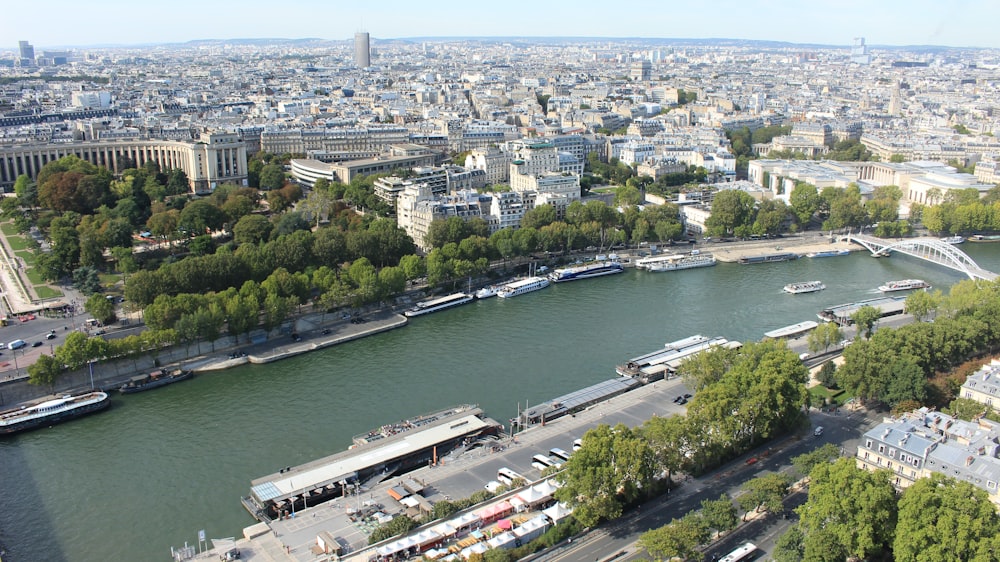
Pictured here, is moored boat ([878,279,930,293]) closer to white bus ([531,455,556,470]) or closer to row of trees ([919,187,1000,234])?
row of trees ([919,187,1000,234])

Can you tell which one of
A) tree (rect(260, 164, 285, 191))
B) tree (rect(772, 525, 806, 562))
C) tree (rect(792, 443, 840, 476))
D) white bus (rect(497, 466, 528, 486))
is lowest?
white bus (rect(497, 466, 528, 486))

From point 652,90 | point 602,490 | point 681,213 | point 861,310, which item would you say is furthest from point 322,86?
point 602,490

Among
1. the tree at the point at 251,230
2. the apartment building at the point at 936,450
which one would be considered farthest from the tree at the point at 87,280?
the apartment building at the point at 936,450

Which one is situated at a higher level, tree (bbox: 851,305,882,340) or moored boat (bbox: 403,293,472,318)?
tree (bbox: 851,305,882,340)

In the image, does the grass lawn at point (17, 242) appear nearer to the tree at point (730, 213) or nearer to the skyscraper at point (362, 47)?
the tree at point (730, 213)

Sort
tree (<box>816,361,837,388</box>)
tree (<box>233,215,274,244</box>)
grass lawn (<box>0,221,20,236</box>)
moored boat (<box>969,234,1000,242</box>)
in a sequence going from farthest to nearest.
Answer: moored boat (<box>969,234,1000,242</box>) → grass lawn (<box>0,221,20,236</box>) → tree (<box>233,215,274,244</box>) → tree (<box>816,361,837,388</box>)

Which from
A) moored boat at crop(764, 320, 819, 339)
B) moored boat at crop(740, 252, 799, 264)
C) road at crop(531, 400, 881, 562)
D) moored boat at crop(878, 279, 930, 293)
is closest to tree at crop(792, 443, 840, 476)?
road at crop(531, 400, 881, 562)
